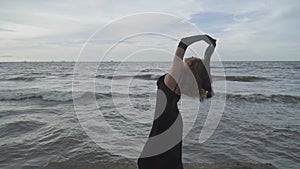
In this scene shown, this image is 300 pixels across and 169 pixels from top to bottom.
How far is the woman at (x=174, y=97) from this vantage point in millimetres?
2035

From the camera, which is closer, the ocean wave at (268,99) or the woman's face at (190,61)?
the woman's face at (190,61)

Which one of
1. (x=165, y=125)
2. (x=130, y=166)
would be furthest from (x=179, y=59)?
(x=130, y=166)

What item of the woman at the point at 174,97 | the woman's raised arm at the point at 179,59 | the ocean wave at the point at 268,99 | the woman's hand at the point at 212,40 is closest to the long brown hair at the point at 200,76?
the woman at the point at 174,97

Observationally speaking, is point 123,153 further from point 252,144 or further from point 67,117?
point 67,117

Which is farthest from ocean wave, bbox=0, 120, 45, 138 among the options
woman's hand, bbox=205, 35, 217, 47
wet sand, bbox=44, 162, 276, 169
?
woman's hand, bbox=205, 35, 217, 47

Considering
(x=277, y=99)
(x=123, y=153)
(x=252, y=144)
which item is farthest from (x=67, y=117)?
(x=277, y=99)

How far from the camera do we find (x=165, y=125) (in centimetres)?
219

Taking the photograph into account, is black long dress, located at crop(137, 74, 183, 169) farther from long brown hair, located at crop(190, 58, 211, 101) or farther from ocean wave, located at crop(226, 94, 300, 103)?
ocean wave, located at crop(226, 94, 300, 103)

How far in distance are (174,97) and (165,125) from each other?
0.88ft

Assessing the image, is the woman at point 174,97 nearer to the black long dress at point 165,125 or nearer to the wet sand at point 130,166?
the black long dress at point 165,125

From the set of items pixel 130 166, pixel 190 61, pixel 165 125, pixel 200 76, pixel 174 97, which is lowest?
pixel 130 166

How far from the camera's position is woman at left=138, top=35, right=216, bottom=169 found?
2.04 metres

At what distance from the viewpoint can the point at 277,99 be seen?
13945 millimetres

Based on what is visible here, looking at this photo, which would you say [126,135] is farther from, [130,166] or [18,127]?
[18,127]
